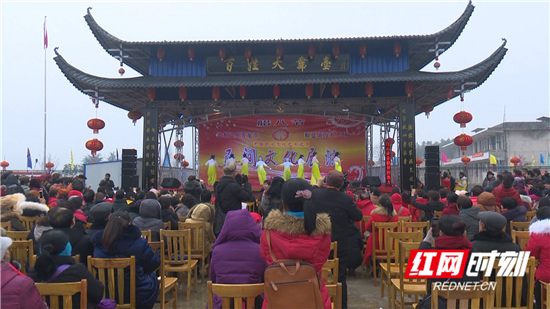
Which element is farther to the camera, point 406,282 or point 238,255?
point 406,282

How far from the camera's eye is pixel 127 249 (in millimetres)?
2947

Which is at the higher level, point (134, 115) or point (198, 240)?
point (134, 115)

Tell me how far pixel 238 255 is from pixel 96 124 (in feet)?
35.4

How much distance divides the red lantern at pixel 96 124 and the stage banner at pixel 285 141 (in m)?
3.94

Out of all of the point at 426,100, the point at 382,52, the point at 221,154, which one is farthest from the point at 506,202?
the point at 221,154

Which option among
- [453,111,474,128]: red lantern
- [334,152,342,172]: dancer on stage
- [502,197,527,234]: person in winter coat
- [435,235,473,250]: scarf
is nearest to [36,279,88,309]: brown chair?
[435,235,473,250]: scarf

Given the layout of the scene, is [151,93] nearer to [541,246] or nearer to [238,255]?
[238,255]

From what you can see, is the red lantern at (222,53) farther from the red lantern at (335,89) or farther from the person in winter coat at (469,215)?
the person in winter coat at (469,215)

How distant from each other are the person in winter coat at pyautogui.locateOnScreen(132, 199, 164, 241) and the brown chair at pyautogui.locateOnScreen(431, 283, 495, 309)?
9.63 feet

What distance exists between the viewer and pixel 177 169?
48.2 feet

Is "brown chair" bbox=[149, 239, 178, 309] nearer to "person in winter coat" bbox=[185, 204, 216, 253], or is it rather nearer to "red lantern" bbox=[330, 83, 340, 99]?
"person in winter coat" bbox=[185, 204, 216, 253]

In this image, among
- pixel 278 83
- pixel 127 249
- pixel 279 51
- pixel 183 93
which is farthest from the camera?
pixel 279 51

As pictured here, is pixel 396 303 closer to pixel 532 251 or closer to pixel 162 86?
pixel 532 251

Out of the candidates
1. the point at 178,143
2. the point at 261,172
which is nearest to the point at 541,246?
the point at 261,172
